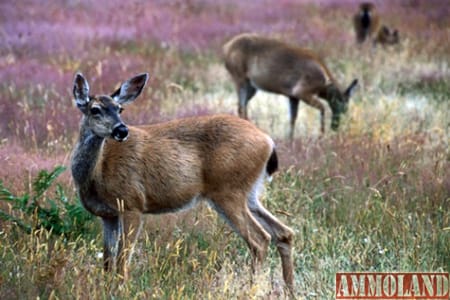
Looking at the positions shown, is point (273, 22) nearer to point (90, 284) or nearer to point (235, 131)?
point (235, 131)

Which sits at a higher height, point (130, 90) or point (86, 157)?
point (130, 90)

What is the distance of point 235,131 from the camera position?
7.11 m

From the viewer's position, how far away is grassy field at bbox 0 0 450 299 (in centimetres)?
652

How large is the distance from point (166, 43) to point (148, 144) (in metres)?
11.2

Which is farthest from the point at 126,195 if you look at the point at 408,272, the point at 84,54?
the point at 84,54

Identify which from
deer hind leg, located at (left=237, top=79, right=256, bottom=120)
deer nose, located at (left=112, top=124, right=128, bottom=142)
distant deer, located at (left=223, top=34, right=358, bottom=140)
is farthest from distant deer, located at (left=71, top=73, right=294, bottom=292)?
distant deer, located at (left=223, top=34, right=358, bottom=140)

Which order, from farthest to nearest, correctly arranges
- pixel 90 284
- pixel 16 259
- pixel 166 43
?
1. pixel 166 43
2. pixel 16 259
3. pixel 90 284

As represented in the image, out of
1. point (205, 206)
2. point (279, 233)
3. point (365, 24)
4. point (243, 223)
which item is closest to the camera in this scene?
point (243, 223)

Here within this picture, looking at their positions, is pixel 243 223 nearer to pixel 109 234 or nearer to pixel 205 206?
pixel 109 234

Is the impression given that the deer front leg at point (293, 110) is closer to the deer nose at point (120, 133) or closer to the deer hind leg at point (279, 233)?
the deer hind leg at point (279, 233)

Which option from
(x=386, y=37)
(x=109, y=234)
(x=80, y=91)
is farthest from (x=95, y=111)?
(x=386, y=37)

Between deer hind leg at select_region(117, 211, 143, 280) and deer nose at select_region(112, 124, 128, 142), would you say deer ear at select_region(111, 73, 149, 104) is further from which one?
deer hind leg at select_region(117, 211, 143, 280)

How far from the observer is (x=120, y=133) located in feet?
21.1

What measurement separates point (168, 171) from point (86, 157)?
595mm
